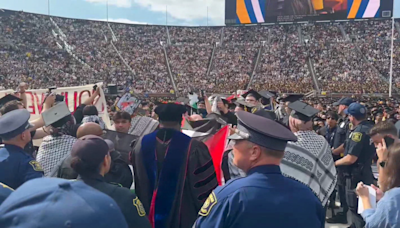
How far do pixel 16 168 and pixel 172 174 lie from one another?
1130mm

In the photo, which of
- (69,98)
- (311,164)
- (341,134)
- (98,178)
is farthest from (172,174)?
(69,98)

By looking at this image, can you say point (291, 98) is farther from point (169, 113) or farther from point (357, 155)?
point (169, 113)

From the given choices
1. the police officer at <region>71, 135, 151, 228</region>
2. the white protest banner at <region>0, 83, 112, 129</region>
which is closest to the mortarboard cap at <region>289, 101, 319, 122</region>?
the police officer at <region>71, 135, 151, 228</region>

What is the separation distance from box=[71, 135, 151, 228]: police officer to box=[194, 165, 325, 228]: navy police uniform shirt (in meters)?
0.49

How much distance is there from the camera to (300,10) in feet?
122

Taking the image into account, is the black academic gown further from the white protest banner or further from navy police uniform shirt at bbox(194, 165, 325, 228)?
the white protest banner

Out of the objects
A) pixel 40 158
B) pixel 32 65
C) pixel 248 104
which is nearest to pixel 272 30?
pixel 32 65

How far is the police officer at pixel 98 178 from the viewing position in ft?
6.81

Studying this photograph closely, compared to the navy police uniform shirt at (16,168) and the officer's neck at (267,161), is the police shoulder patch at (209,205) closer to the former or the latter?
the officer's neck at (267,161)

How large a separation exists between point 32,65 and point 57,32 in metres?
8.17

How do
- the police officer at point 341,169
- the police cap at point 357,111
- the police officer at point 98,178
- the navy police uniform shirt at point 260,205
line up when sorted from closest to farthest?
the navy police uniform shirt at point 260,205 < the police officer at point 98,178 < the police cap at point 357,111 < the police officer at point 341,169

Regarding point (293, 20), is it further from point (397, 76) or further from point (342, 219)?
point (342, 219)

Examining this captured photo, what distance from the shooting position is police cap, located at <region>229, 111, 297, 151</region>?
184cm

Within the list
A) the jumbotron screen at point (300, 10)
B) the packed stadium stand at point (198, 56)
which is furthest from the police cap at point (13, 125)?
the jumbotron screen at point (300, 10)
